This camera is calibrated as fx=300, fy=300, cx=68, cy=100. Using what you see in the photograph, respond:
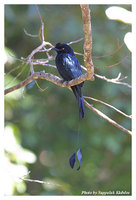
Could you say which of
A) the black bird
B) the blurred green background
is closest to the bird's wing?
the black bird

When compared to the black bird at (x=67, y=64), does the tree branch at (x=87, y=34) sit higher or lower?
higher

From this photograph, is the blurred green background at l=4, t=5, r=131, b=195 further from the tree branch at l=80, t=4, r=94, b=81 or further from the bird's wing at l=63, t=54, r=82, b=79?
the tree branch at l=80, t=4, r=94, b=81

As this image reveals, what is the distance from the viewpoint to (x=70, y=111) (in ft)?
19.9

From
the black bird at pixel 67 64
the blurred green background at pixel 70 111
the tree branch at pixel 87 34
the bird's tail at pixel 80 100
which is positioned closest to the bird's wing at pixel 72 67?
the black bird at pixel 67 64

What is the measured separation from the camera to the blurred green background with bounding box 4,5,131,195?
554cm

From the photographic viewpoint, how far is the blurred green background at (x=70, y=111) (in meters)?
5.54

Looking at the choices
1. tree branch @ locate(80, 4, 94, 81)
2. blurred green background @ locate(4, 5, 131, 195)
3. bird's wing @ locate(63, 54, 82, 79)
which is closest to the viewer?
tree branch @ locate(80, 4, 94, 81)

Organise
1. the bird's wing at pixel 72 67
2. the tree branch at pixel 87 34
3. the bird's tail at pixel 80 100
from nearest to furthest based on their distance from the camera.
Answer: the tree branch at pixel 87 34 → the bird's tail at pixel 80 100 → the bird's wing at pixel 72 67

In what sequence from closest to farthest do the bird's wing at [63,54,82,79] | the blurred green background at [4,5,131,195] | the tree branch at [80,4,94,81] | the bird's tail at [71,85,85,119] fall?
the tree branch at [80,4,94,81]
the bird's tail at [71,85,85,119]
the bird's wing at [63,54,82,79]
the blurred green background at [4,5,131,195]

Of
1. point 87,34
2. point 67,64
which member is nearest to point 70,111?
point 67,64

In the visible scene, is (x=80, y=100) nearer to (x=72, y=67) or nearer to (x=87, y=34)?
(x=72, y=67)

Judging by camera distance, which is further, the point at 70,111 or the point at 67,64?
the point at 70,111

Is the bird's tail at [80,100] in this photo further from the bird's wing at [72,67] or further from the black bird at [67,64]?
the bird's wing at [72,67]

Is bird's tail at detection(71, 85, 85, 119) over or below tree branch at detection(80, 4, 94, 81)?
below
